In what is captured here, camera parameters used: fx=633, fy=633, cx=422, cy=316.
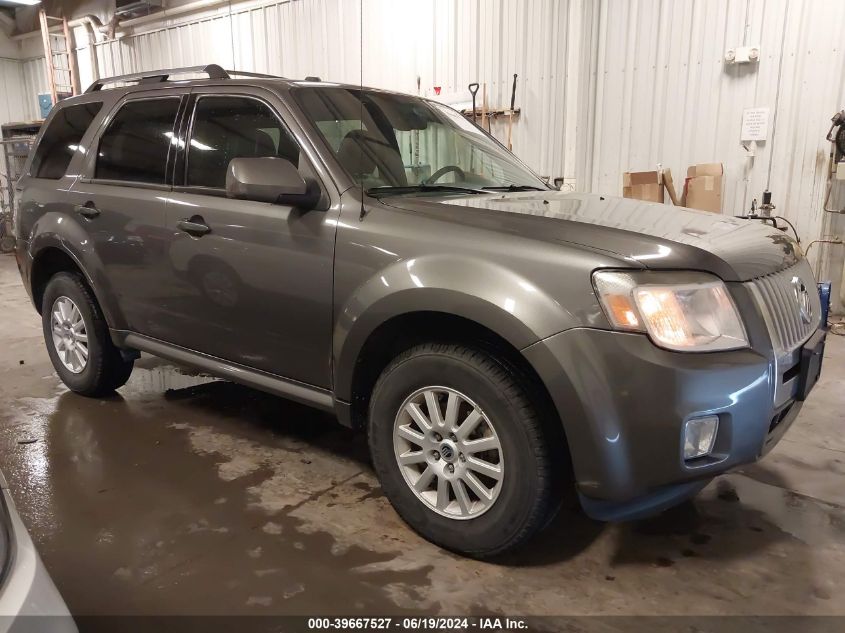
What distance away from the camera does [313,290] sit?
223cm

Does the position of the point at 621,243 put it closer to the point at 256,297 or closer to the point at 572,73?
the point at 256,297

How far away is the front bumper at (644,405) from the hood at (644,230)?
0.81ft

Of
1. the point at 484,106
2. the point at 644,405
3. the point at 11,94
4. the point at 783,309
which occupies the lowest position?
the point at 644,405

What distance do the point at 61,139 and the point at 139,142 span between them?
76 cm

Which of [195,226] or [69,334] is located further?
[69,334]

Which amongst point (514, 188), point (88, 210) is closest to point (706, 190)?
point (514, 188)

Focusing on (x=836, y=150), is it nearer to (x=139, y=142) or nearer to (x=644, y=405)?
(x=644, y=405)

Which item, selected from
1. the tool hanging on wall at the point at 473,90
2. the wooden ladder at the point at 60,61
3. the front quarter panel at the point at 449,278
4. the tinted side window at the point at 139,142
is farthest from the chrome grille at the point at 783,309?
the wooden ladder at the point at 60,61

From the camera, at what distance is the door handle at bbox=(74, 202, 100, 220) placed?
3.02m

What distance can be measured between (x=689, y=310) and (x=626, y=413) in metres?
0.32

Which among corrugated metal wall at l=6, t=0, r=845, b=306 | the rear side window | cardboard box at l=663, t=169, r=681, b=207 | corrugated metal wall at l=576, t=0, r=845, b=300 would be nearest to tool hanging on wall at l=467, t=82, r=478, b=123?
corrugated metal wall at l=6, t=0, r=845, b=306

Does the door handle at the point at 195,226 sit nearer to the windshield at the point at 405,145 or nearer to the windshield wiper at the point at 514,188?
the windshield at the point at 405,145

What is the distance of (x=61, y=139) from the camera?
3.38 m

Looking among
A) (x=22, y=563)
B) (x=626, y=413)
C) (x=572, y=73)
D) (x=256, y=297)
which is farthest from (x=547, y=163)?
(x=22, y=563)
